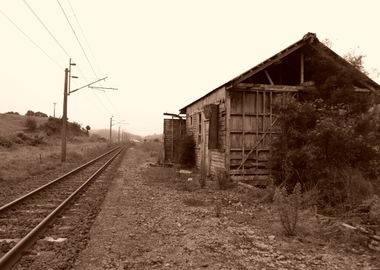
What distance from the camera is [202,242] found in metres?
5.83

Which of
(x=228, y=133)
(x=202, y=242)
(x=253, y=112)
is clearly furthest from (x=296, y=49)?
(x=202, y=242)

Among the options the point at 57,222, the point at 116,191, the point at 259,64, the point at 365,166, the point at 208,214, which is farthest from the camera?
the point at 259,64

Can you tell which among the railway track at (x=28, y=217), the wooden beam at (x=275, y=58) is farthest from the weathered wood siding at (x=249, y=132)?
the railway track at (x=28, y=217)

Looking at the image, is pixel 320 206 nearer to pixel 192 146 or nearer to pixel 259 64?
pixel 259 64

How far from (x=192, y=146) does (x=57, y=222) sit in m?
11.8

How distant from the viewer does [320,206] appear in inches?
331

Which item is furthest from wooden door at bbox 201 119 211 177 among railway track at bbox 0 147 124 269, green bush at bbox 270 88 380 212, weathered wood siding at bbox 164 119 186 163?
railway track at bbox 0 147 124 269

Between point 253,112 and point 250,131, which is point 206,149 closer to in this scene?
point 250,131

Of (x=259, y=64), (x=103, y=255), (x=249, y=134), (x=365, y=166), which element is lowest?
(x=103, y=255)

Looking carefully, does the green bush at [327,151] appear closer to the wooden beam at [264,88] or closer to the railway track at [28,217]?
the wooden beam at [264,88]

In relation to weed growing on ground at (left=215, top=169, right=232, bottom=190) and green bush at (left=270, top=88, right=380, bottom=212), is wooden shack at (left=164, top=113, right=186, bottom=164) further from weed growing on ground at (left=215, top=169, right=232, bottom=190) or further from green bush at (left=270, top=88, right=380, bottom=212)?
green bush at (left=270, top=88, right=380, bottom=212)

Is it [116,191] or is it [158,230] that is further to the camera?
[116,191]

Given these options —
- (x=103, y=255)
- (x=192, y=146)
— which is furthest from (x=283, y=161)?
(x=192, y=146)

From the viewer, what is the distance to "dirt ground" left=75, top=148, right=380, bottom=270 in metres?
4.95
